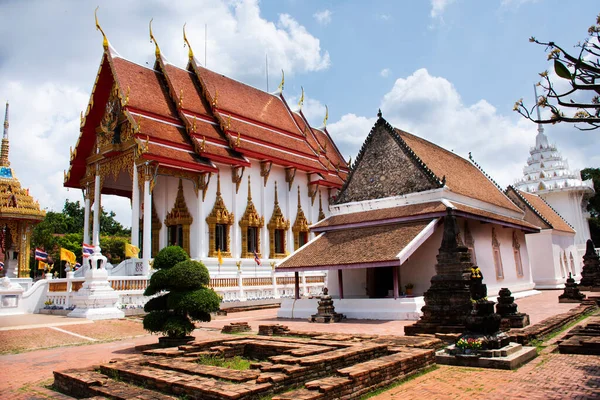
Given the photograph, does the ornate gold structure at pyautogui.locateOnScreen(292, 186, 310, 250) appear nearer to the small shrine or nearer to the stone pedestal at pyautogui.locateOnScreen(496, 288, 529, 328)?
the small shrine

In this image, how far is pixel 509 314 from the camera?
1005 centimetres

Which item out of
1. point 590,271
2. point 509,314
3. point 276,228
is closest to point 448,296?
point 509,314

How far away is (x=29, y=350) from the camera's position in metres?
9.39

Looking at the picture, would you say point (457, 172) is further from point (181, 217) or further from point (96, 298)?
point (96, 298)

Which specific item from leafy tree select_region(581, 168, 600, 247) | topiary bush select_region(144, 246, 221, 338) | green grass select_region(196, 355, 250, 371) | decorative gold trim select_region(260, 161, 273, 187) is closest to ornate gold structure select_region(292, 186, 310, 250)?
decorative gold trim select_region(260, 161, 273, 187)

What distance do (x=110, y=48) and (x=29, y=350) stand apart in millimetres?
14637

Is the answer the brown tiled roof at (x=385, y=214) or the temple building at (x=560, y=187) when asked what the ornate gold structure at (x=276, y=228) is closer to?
the brown tiled roof at (x=385, y=214)

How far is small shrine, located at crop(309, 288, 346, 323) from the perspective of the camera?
12896 mm

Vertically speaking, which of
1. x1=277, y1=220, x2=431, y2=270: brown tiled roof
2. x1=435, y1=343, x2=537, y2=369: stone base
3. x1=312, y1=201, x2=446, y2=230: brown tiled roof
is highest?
x1=312, y1=201, x2=446, y2=230: brown tiled roof

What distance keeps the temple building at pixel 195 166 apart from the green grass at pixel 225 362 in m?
11.4

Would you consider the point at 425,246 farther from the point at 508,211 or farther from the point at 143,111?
the point at 143,111

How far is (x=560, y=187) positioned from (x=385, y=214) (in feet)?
82.3

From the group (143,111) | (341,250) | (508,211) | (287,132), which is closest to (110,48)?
(143,111)

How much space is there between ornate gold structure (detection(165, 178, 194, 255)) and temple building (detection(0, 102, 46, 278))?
760cm
